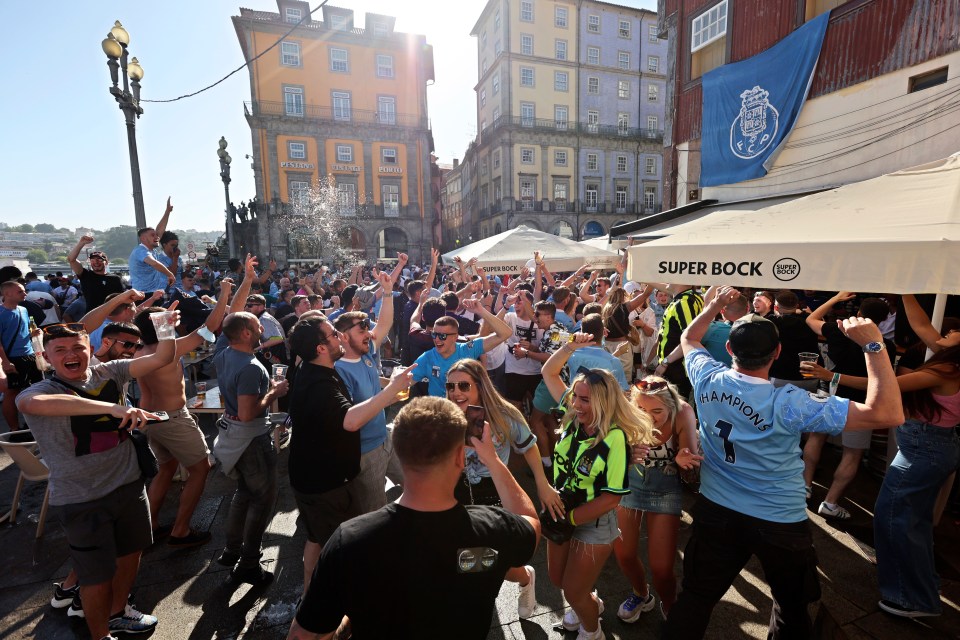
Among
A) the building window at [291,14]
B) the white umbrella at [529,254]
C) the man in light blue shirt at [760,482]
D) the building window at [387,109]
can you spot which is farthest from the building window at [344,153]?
the man in light blue shirt at [760,482]

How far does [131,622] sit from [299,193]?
1352 inches

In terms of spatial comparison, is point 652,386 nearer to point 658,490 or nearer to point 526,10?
point 658,490

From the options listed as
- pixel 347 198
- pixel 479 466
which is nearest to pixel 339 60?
pixel 347 198

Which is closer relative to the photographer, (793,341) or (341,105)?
(793,341)

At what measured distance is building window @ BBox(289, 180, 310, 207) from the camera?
33.2 meters

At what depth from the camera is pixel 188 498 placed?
13.3 ft

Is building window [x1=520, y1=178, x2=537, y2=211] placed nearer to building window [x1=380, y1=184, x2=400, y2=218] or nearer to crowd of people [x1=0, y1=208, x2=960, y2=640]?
building window [x1=380, y1=184, x2=400, y2=218]

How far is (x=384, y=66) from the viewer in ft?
117

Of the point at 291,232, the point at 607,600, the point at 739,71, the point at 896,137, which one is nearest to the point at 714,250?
the point at 607,600

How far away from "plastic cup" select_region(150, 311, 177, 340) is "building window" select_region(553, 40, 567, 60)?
42.6 meters

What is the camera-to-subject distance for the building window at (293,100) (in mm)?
33594

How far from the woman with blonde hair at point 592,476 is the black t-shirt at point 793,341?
2.80 m

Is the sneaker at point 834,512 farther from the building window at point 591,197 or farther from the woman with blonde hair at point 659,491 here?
the building window at point 591,197

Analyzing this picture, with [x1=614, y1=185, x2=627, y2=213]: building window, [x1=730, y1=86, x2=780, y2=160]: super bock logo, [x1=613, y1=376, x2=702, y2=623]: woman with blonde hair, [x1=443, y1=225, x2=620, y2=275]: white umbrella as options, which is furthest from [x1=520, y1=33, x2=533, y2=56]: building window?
[x1=613, y1=376, x2=702, y2=623]: woman with blonde hair
